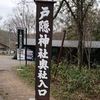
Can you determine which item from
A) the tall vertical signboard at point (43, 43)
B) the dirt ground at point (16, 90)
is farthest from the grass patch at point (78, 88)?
the tall vertical signboard at point (43, 43)

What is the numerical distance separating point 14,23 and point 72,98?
38959mm

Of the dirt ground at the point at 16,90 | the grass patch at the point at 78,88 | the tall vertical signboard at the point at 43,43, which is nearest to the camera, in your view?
the tall vertical signboard at the point at 43,43

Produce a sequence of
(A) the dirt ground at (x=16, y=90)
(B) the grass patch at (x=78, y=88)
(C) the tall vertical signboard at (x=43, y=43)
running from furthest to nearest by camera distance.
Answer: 1. (A) the dirt ground at (x=16, y=90)
2. (B) the grass patch at (x=78, y=88)
3. (C) the tall vertical signboard at (x=43, y=43)

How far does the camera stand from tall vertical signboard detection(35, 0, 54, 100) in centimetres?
472

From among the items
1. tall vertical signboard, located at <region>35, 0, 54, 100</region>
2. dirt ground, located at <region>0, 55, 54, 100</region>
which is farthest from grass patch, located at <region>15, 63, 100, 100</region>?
tall vertical signboard, located at <region>35, 0, 54, 100</region>

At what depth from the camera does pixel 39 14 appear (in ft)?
15.5

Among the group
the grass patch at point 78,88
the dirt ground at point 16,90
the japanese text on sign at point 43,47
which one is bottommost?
the dirt ground at point 16,90

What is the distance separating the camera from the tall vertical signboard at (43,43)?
15.5 feet

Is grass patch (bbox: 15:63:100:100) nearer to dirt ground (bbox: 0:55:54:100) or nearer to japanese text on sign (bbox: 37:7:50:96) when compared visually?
dirt ground (bbox: 0:55:54:100)

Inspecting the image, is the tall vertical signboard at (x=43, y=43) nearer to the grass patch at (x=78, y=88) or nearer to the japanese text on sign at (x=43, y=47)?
the japanese text on sign at (x=43, y=47)

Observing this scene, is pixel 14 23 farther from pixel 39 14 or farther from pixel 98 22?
pixel 39 14

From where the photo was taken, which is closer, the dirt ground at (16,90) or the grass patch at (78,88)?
the grass patch at (78,88)

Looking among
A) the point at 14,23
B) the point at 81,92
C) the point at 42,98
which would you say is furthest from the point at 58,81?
the point at 14,23

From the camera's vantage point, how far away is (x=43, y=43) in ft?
15.6
